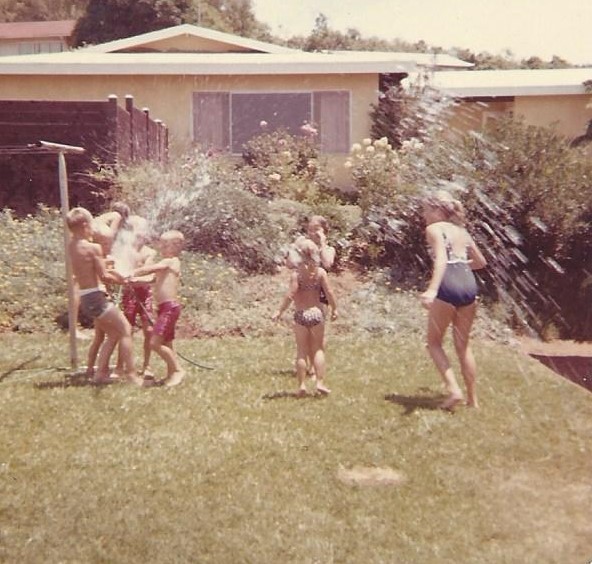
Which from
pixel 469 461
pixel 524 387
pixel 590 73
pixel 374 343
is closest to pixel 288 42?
pixel 590 73

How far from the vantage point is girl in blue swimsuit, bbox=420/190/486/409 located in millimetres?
5805

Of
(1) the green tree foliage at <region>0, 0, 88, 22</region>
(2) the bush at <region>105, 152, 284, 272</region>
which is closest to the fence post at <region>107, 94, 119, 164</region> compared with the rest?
(2) the bush at <region>105, 152, 284, 272</region>

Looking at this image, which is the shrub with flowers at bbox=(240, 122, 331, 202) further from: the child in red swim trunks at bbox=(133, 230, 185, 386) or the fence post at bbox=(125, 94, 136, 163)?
the child in red swim trunks at bbox=(133, 230, 185, 386)

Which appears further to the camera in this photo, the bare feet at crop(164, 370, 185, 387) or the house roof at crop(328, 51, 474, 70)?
the house roof at crop(328, 51, 474, 70)

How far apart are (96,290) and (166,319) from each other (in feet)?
1.83

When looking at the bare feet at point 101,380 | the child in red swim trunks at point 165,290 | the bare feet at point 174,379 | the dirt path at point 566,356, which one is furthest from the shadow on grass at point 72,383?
the dirt path at point 566,356

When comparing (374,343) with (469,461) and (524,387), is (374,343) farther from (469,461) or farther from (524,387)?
(469,461)

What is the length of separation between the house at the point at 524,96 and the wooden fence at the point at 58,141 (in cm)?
544

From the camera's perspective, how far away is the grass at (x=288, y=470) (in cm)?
409

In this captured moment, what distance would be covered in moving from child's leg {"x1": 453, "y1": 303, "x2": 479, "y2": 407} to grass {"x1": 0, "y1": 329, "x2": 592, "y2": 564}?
164 mm

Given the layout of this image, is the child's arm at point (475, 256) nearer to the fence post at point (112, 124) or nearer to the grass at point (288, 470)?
the grass at point (288, 470)

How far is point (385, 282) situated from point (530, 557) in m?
6.54

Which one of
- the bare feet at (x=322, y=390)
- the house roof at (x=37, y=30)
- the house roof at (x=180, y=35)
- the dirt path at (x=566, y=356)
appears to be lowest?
the dirt path at (x=566, y=356)

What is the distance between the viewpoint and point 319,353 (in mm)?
6363
